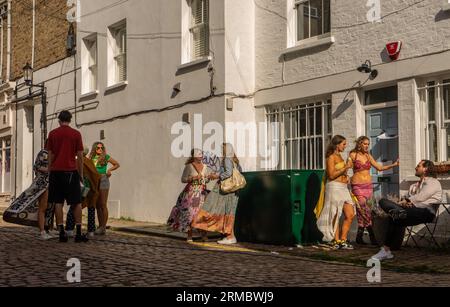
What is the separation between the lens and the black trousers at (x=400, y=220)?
8281 mm

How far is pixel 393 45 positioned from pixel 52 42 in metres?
13.1

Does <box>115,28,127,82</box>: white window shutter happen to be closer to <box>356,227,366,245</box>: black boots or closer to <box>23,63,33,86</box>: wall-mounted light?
<box>23,63,33,86</box>: wall-mounted light

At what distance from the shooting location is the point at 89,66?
18891 mm

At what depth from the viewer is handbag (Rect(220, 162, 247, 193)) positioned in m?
10.7

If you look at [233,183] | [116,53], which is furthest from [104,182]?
[116,53]

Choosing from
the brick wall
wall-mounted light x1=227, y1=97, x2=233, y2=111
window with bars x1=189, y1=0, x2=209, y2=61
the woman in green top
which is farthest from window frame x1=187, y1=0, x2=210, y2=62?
the brick wall

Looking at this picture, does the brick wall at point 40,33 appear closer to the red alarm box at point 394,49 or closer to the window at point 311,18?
the window at point 311,18

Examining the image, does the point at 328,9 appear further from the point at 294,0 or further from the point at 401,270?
the point at 401,270

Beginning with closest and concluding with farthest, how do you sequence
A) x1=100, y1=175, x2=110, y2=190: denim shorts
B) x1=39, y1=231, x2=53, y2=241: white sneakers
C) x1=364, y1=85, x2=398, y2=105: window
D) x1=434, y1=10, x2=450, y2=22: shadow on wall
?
x1=434, y1=10, x2=450, y2=22: shadow on wall < x1=39, y1=231, x2=53, y2=241: white sneakers < x1=364, y1=85, x2=398, y2=105: window < x1=100, y1=175, x2=110, y2=190: denim shorts

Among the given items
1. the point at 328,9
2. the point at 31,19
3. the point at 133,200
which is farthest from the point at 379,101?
the point at 31,19

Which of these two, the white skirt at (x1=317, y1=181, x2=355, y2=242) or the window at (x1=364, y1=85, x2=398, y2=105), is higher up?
the window at (x1=364, y1=85, x2=398, y2=105)

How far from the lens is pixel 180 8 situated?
48.2ft

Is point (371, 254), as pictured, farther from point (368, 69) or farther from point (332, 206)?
point (368, 69)

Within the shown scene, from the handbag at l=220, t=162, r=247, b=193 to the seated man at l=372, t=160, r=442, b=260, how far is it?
289cm
